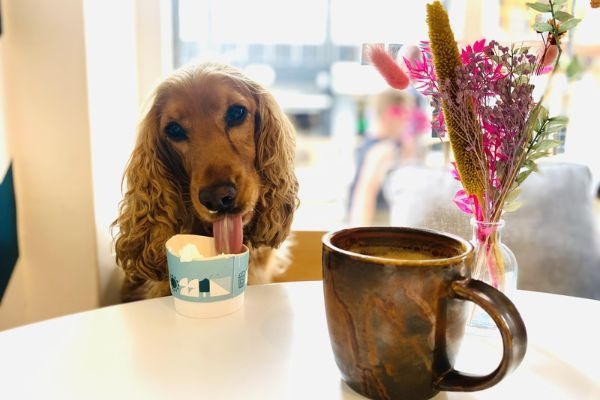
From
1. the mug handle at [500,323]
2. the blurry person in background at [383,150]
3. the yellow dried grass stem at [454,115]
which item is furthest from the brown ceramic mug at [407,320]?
the blurry person in background at [383,150]

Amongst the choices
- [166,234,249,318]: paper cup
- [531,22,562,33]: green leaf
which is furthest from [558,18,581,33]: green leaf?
[166,234,249,318]: paper cup

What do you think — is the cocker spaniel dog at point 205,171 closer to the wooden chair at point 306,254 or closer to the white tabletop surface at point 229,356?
the white tabletop surface at point 229,356

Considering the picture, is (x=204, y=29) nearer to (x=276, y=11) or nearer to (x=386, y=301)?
(x=276, y=11)

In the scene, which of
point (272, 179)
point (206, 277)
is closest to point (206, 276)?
point (206, 277)

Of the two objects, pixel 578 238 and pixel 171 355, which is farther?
pixel 578 238

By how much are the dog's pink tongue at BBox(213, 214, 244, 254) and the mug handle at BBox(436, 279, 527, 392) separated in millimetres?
464

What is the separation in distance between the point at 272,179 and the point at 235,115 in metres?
0.14

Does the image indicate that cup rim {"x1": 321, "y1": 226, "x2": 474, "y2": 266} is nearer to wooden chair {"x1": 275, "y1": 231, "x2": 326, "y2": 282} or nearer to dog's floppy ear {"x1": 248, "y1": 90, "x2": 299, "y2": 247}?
dog's floppy ear {"x1": 248, "y1": 90, "x2": 299, "y2": 247}

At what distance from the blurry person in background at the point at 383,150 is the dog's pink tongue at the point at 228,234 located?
1.36 meters

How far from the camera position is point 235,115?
1.01 metres

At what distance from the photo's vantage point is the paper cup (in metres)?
0.74

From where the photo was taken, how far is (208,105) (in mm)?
971

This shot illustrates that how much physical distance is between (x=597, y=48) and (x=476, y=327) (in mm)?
1675

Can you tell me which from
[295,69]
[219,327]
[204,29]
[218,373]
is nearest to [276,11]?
[204,29]
